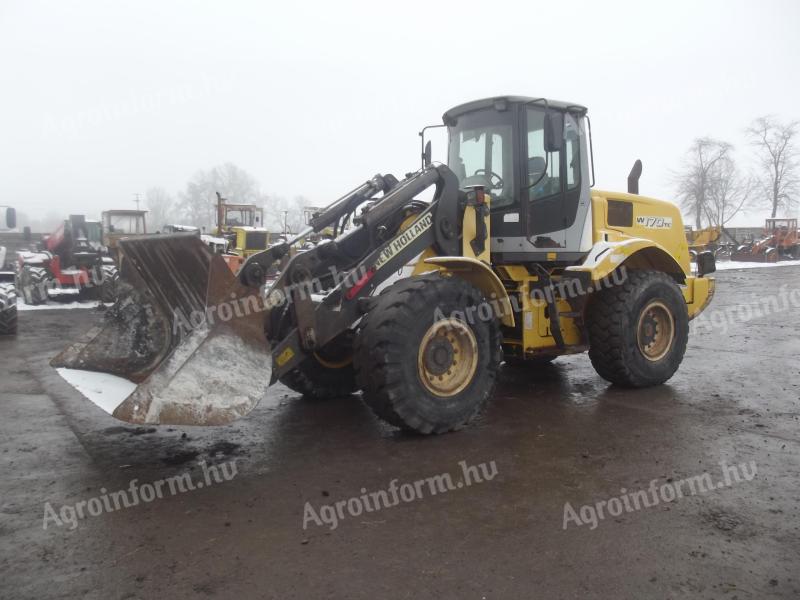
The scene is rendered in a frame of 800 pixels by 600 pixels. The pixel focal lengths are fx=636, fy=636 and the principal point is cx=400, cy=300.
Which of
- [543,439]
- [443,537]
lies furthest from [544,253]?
[443,537]

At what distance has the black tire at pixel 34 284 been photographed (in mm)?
16047

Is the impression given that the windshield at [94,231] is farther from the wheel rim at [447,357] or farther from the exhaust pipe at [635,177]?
the wheel rim at [447,357]

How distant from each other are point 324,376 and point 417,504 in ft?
8.62

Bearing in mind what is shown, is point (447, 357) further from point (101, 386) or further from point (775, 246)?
point (775, 246)

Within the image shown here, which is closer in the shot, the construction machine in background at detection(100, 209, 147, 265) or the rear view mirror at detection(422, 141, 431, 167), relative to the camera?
the rear view mirror at detection(422, 141, 431, 167)

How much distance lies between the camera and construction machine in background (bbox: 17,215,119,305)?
16.1m

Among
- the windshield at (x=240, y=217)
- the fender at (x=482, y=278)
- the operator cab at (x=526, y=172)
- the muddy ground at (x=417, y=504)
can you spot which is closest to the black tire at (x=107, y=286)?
the muddy ground at (x=417, y=504)

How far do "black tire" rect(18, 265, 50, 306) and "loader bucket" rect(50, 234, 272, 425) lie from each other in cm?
1273

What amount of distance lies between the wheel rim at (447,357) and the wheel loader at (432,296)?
0.04 feet

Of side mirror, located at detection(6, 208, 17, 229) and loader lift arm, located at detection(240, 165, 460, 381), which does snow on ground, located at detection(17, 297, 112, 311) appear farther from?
loader lift arm, located at detection(240, 165, 460, 381)

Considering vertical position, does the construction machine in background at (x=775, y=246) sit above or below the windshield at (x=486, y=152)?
below

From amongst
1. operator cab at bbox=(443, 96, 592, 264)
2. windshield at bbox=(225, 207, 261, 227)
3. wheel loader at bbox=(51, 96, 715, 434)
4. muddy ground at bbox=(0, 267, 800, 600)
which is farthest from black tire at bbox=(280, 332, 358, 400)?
windshield at bbox=(225, 207, 261, 227)

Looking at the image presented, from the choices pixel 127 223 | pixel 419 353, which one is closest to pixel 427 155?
pixel 419 353

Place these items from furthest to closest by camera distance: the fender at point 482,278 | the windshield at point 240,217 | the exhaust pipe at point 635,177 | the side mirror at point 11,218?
the windshield at point 240,217 → the side mirror at point 11,218 → the exhaust pipe at point 635,177 → the fender at point 482,278
